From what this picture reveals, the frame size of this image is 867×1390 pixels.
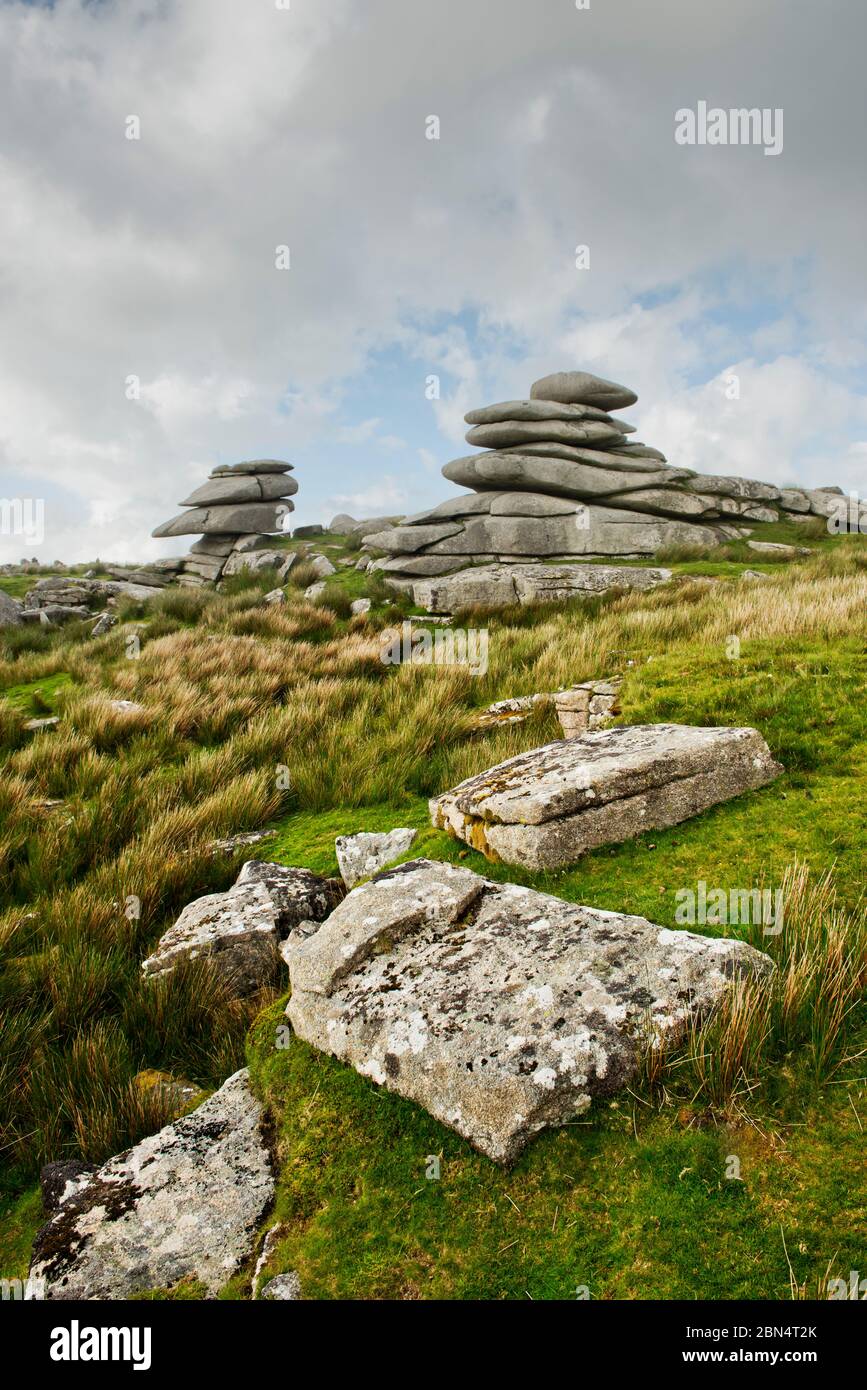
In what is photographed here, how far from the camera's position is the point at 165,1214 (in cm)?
264

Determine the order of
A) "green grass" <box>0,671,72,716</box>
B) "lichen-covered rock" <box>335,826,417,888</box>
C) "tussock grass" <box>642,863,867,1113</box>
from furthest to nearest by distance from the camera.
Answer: "green grass" <box>0,671,72,716</box> → "lichen-covered rock" <box>335,826,417,888</box> → "tussock grass" <box>642,863,867,1113</box>

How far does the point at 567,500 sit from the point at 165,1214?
25660 millimetres

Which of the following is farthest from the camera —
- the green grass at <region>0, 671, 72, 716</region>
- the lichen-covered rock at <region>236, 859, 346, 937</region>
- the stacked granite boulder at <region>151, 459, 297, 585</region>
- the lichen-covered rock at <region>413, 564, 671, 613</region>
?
the stacked granite boulder at <region>151, 459, 297, 585</region>

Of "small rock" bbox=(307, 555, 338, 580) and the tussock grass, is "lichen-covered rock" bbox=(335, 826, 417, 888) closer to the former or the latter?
the tussock grass

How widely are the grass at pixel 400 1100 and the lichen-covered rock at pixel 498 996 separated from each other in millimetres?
120

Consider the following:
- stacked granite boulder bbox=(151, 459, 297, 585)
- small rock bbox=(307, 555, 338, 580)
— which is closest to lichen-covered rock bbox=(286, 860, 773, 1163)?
small rock bbox=(307, 555, 338, 580)

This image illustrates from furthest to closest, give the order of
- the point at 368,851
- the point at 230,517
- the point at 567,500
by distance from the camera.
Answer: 1. the point at 230,517
2. the point at 567,500
3. the point at 368,851

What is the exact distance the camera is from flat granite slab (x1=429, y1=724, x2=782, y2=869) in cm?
421

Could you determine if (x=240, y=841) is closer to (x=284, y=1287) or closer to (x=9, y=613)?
(x=284, y=1287)

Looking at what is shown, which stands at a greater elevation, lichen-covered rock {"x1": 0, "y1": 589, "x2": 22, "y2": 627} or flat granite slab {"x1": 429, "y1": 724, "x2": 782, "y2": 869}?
lichen-covered rock {"x1": 0, "y1": 589, "x2": 22, "y2": 627}

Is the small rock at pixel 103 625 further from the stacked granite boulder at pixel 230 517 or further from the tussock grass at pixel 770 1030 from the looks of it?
the tussock grass at pixel 770 1030

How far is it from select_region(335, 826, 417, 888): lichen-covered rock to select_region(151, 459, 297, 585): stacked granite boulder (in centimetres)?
2601

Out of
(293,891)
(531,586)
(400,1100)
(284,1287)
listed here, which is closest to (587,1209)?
(400,1100)

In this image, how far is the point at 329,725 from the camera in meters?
9.06
